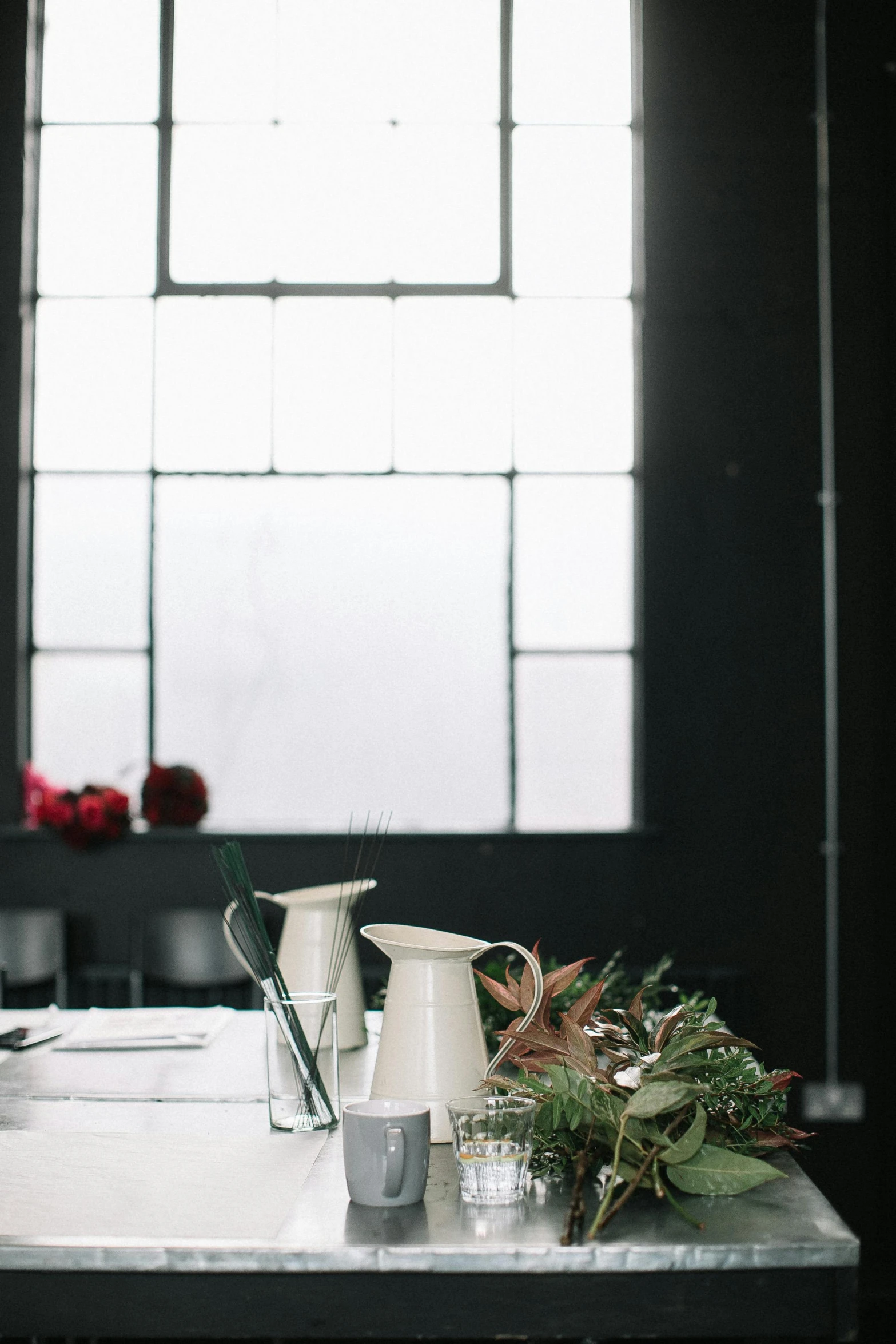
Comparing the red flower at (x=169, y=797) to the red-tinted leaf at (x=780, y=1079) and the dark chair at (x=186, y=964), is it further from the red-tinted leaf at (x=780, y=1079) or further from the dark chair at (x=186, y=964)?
the red-tinted leaf at (x=780, y=1079)

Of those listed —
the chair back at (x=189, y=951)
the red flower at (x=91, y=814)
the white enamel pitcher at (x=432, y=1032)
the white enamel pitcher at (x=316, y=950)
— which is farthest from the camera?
the red flower at (x=91, y=814)

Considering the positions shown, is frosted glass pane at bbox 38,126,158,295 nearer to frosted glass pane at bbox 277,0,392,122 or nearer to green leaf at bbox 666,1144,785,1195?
frosted glass pane at bbox 277,0,392,122

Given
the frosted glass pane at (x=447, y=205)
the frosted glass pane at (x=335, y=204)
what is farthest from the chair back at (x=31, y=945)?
the frosted glass pane at (x=447, y=205)

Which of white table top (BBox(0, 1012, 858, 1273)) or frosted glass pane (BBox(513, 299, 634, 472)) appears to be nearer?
white table top (BBox(0, 1012, 858, 1273))

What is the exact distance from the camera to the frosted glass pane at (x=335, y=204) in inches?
144

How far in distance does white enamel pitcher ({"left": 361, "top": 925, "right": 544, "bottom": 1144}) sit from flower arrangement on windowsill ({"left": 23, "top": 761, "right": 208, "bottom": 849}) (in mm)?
2209

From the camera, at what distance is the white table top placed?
3.29 ft

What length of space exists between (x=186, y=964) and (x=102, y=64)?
106 inches

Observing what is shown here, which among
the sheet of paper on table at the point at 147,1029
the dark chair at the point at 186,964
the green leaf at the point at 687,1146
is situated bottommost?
the dark chair at the point at 186,964

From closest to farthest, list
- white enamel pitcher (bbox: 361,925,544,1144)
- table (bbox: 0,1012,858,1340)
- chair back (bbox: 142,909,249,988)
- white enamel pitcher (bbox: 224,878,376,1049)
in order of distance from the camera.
→ table (bbox: 0,1012,858,1340), white enamel pitcher (bbox: 361,925,544,1144), white enamel pitcher (bbox: 224,878,376,1049), chair back (bbox: 142,909,249,988)

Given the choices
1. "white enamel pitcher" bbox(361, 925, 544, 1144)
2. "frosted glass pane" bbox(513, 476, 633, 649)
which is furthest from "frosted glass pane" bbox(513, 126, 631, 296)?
"white enamel pitcher" bbox(361, 925, 544, 1144)

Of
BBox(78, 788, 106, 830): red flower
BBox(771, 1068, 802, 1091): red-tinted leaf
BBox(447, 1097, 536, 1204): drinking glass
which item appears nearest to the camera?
BBox(447, 1097, 536, 1204): drinking glass

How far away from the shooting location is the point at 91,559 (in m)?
3.65

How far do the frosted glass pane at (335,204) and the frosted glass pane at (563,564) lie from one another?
832 millimetres
